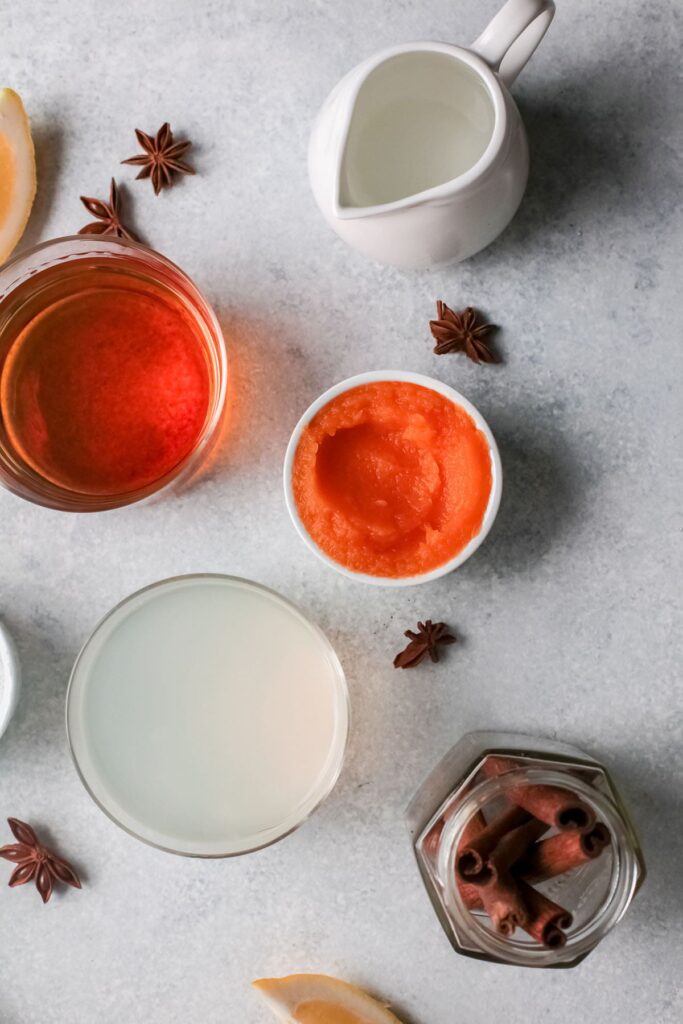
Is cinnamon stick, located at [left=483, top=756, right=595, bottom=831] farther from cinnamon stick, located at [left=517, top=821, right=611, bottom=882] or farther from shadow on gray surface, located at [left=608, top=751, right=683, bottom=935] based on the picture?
shadow on gray surface, located at [left=608, top=751, right=683, bottom=935]

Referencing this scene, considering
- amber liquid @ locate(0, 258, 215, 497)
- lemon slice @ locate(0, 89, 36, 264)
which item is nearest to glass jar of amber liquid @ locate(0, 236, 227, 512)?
amber liquid @ locate(0, 258, 215, 497)

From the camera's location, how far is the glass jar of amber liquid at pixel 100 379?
1.35 m

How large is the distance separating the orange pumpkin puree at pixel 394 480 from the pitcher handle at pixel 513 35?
0.40 metres

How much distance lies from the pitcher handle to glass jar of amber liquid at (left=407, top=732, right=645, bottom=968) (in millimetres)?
842

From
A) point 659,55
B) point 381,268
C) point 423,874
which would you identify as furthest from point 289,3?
point 423,874

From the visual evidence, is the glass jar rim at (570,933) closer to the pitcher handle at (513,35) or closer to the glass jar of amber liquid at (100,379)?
the glass jar of amber liquid at (100,379)

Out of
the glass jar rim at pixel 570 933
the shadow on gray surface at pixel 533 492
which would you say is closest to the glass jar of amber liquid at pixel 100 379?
the shadow on gray surface at pixel 533 492

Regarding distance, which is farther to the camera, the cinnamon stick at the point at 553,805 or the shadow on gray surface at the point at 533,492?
the shadow on gray surface at the point at 533,492

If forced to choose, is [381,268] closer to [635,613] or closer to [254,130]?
[254,130]

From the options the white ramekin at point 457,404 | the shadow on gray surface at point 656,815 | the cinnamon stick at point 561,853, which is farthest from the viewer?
the shadow on gray surface at point 656,815

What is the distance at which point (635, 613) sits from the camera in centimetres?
137

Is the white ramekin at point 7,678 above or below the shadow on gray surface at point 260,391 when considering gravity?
below

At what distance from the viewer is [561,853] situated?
1.11 m

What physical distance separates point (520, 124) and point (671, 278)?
304 mm
